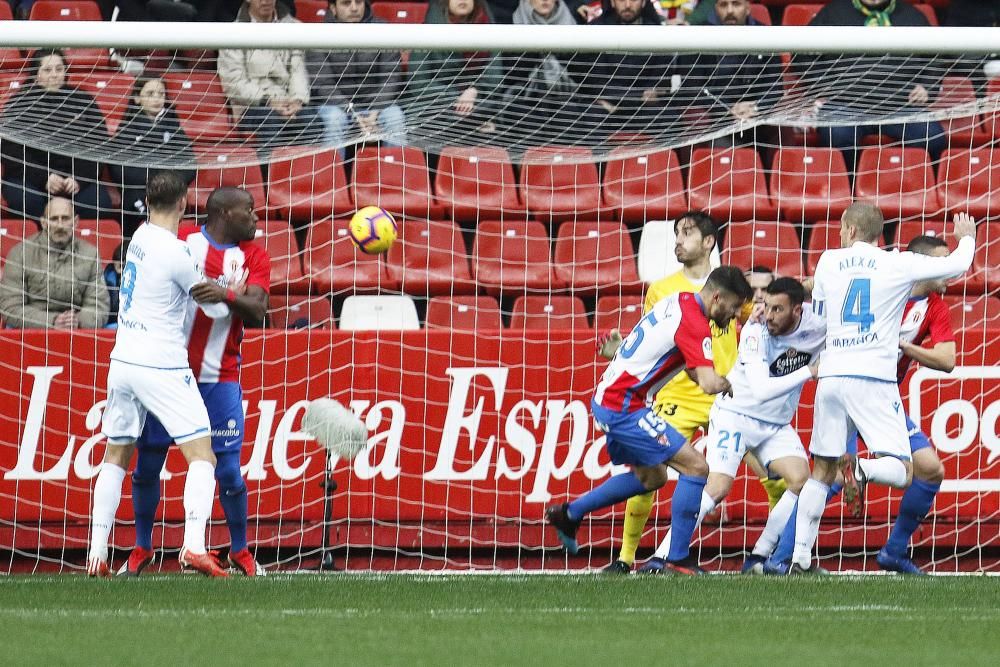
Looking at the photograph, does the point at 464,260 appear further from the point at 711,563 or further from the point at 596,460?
the point at 711,563

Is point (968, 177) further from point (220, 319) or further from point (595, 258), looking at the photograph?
point (220, 319)

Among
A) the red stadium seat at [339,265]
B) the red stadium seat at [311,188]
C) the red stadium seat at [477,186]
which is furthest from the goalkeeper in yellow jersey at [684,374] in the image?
the red stadium seat at [311,188]

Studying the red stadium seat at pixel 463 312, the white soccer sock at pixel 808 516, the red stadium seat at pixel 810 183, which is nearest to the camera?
the white soccer sock at pixel 808 516

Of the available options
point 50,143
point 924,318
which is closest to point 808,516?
point 924,318

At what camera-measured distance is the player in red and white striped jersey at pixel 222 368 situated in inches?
292

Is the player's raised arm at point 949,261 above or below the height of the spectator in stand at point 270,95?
below

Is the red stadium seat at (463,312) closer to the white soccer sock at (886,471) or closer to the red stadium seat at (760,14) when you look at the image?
the white soccer sock at (886,471)

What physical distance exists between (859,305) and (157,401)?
131 inches

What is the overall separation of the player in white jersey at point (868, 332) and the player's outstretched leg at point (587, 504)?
0.95m

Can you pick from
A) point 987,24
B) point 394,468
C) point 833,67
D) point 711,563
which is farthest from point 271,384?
point 987,24

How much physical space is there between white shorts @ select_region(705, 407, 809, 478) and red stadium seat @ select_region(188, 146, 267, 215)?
3201 millimetres

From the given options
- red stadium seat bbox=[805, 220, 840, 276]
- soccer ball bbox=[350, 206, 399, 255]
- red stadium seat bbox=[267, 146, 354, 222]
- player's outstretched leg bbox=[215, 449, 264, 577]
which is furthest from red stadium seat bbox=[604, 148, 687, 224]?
player's outstretched leg bbox=[215, 449, 264, 577]

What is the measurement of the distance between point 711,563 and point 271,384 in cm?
271

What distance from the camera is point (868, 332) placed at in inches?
295
